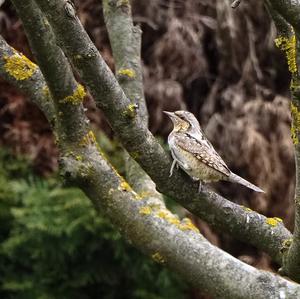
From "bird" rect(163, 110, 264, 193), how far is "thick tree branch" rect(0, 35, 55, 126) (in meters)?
0.53

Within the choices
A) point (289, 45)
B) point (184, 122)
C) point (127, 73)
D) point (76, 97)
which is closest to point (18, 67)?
point (76, 97)

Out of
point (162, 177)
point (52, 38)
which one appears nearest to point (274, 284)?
point (162, 177)

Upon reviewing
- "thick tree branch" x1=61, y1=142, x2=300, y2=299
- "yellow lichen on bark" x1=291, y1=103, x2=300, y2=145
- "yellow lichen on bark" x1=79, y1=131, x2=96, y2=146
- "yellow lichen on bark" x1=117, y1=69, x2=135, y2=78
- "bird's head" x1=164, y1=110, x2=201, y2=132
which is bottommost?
"thick tree branch" x1=61, y1=142, x2=300, y2=299

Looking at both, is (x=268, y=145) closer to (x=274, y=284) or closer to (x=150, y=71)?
(x=150, y=71)

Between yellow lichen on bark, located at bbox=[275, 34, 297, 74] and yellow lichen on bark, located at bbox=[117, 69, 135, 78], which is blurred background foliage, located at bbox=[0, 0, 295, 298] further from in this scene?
yellow lichen on bark, located at bbox=[275, 34, 297, 74]

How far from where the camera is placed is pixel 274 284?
8.28 feet

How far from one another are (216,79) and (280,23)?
3.28 metres

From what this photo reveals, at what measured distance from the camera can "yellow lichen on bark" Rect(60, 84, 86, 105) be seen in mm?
2668

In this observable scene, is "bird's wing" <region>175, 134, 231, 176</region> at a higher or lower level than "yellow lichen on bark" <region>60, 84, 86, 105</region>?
lower

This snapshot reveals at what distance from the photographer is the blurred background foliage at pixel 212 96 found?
16.0ft

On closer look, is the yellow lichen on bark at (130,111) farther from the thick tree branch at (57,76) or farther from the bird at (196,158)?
the thick tree branch at (57,76)

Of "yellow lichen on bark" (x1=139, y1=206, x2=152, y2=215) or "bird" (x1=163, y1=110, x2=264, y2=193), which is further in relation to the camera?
"yellow lichen on bark" (x1=139, y1=206, x2=152, y2=215)

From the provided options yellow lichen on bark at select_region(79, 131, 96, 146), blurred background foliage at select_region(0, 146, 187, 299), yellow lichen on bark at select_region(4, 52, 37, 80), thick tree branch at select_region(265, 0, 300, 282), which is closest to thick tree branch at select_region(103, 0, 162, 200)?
yellow lichen on bark at select_region(79, 131, 96, 146)

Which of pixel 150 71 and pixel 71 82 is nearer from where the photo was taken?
pixel 71 82
